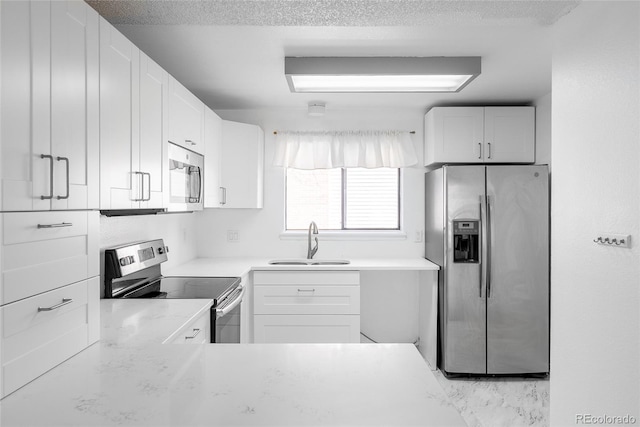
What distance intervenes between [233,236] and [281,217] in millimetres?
487

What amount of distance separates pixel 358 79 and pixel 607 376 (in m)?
2.03

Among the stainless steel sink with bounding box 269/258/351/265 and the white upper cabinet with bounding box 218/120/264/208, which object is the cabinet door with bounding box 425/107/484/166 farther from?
the white upper cabinet with bounding box 218/120/264/208

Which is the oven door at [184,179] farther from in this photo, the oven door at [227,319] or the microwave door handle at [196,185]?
the oven door at [227,319]

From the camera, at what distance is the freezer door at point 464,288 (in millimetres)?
3262

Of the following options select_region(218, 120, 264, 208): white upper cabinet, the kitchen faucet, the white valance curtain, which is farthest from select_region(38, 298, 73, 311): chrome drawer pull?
the white valance curtain

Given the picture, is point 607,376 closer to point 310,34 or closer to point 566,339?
point 566,339

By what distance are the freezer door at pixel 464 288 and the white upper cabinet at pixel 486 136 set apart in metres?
0.33

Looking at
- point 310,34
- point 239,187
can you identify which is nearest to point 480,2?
point 310,34

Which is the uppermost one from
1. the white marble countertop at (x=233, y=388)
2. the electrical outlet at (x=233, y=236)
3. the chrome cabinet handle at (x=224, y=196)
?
the chrome cabinet handle at (x=224, y=196)

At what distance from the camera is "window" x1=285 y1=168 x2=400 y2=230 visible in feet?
13.3

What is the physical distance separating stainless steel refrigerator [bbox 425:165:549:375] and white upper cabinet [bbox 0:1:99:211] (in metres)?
2.58
